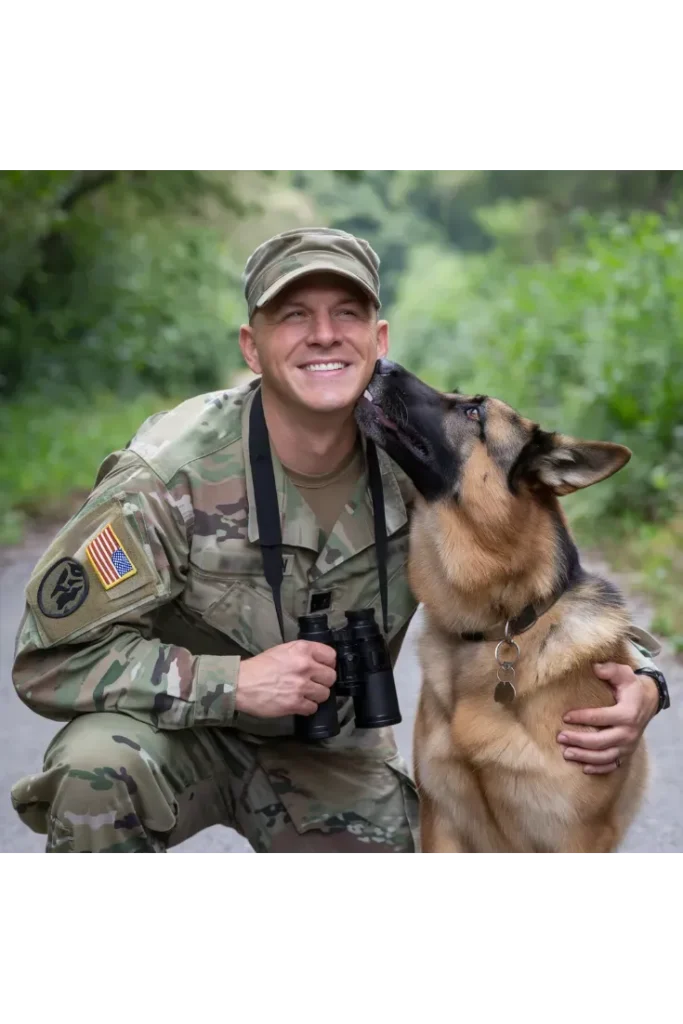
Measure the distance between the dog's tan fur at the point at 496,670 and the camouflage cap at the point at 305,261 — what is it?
0.50 meters

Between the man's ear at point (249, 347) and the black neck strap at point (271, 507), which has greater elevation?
the man's ear at point (249, 347)

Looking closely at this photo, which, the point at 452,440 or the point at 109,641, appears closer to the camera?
the point at 109,641

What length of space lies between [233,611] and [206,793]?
0.51m

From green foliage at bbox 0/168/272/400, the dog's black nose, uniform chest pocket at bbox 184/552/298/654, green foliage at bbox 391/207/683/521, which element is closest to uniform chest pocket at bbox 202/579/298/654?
uniform chest pocket at bbox 184/552/298/654

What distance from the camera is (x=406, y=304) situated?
1819 cm

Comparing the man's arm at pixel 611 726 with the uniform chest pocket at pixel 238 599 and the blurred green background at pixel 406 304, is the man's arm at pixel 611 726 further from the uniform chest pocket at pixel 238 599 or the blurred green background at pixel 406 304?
the blurred green background at pixel 406 304

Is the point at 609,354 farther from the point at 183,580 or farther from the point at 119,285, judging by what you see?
the point at 119,285

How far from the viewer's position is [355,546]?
2961 mm

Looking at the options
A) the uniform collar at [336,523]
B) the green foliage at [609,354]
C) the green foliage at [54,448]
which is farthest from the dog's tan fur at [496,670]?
A: the green foliage at [54,448]

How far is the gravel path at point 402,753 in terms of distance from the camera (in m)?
3.56

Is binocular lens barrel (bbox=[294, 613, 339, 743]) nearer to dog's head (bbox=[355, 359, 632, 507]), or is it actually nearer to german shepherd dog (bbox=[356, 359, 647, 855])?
german shepherd dog (bbox=[356, 359, 647, 855])

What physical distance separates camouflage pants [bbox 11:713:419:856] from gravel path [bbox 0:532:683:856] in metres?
0.44

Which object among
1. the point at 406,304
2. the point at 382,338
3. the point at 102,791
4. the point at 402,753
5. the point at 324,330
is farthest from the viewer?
the point at 406,304

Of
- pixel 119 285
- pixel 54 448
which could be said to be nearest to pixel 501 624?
pixel 54 448
